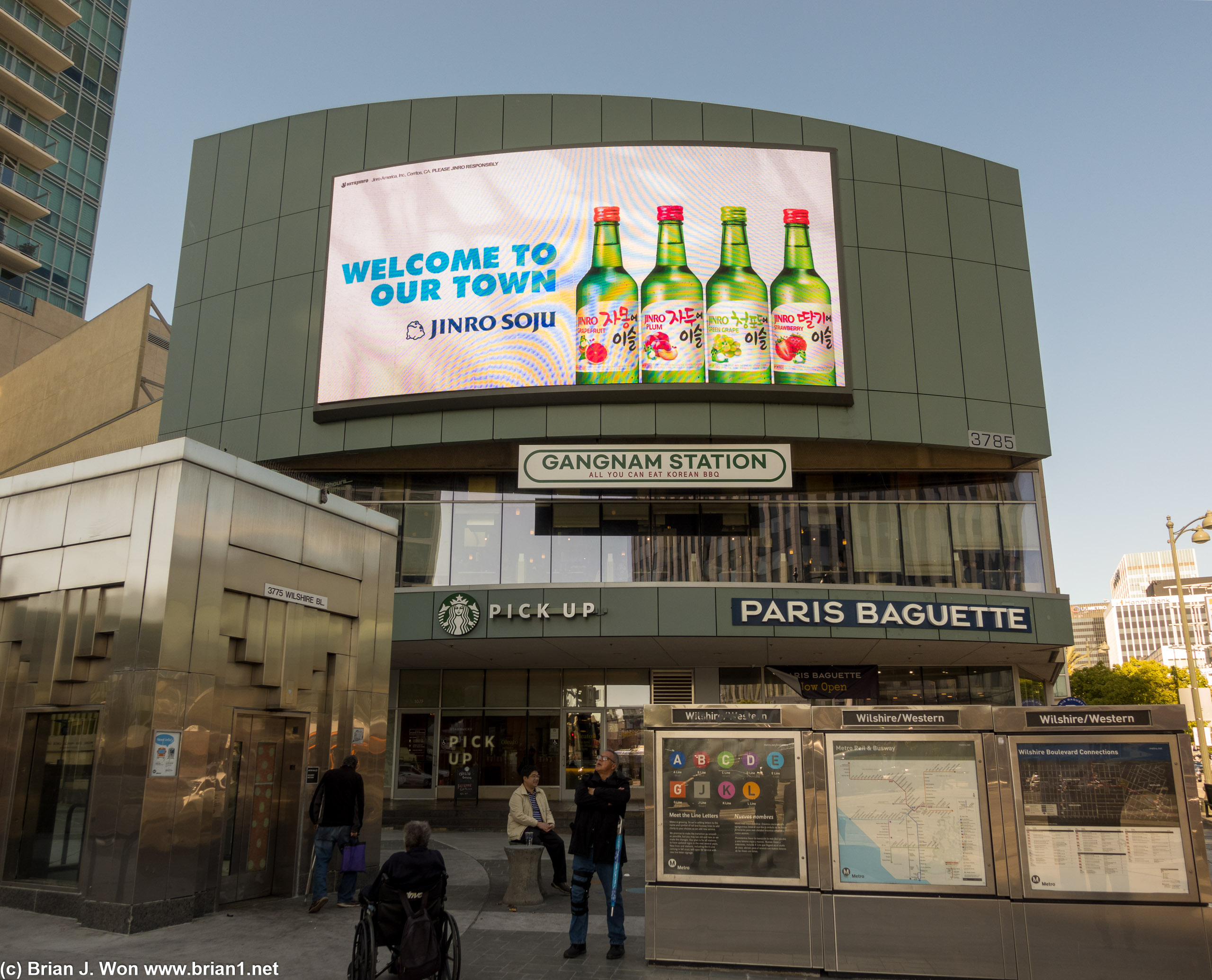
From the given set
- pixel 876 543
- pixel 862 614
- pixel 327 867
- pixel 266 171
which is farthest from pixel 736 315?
pixel 327 867

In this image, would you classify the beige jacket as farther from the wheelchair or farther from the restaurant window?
the restaurant window

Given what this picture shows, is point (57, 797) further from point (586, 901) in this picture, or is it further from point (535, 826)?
point (586, 901)

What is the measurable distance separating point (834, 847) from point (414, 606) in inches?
550

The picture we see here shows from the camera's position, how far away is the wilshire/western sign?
63.1 ft

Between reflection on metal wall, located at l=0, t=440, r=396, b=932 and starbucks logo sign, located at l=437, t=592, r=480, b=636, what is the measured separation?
8.37 meters

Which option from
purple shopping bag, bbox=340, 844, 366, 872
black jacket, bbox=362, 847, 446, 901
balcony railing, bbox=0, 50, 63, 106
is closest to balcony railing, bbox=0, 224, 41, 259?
balcony railing, bbox=0, 50, 63, 106

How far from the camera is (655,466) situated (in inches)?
795

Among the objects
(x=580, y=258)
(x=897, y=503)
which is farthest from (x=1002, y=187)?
(x=580, y=258)

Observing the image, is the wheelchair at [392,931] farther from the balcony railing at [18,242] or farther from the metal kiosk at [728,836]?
the balcony railing at [18,242]

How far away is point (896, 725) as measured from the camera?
7.79m

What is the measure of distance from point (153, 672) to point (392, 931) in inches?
162

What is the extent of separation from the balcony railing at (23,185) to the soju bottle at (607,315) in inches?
1862

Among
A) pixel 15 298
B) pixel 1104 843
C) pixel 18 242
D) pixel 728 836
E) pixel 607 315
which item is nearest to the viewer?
pixel 1104 843

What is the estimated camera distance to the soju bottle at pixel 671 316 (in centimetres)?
2017
